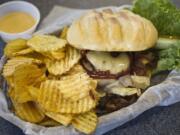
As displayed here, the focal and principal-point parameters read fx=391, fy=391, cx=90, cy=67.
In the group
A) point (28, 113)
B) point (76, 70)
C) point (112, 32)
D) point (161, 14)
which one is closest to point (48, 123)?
point (28, 113)

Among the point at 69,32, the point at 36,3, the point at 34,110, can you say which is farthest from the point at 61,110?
the point at 36,3

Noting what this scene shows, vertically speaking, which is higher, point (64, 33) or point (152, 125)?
point (64, 33)

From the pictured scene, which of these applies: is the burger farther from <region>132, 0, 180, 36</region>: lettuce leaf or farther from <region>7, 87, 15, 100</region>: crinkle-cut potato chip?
<region>7, 87, 15, 100</region>: crinkle-cut potato chip

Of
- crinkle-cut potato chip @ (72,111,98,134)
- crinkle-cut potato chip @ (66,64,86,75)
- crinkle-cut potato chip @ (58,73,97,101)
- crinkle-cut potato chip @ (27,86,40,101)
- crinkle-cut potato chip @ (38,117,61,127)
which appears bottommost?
crinkle-cut potato chip @ (38,117,61,127)

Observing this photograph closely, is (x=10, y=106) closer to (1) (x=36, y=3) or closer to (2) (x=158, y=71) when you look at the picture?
(2) (x=158, y=71)

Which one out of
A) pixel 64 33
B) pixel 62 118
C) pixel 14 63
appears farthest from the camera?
pixel 64 33

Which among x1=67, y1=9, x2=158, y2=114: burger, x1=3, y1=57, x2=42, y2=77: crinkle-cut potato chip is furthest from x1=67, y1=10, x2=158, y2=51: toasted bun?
x1=3, y1=57, x2=42, y2=77: crinkle-cut potato chip

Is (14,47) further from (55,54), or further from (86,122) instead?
(86,122)
